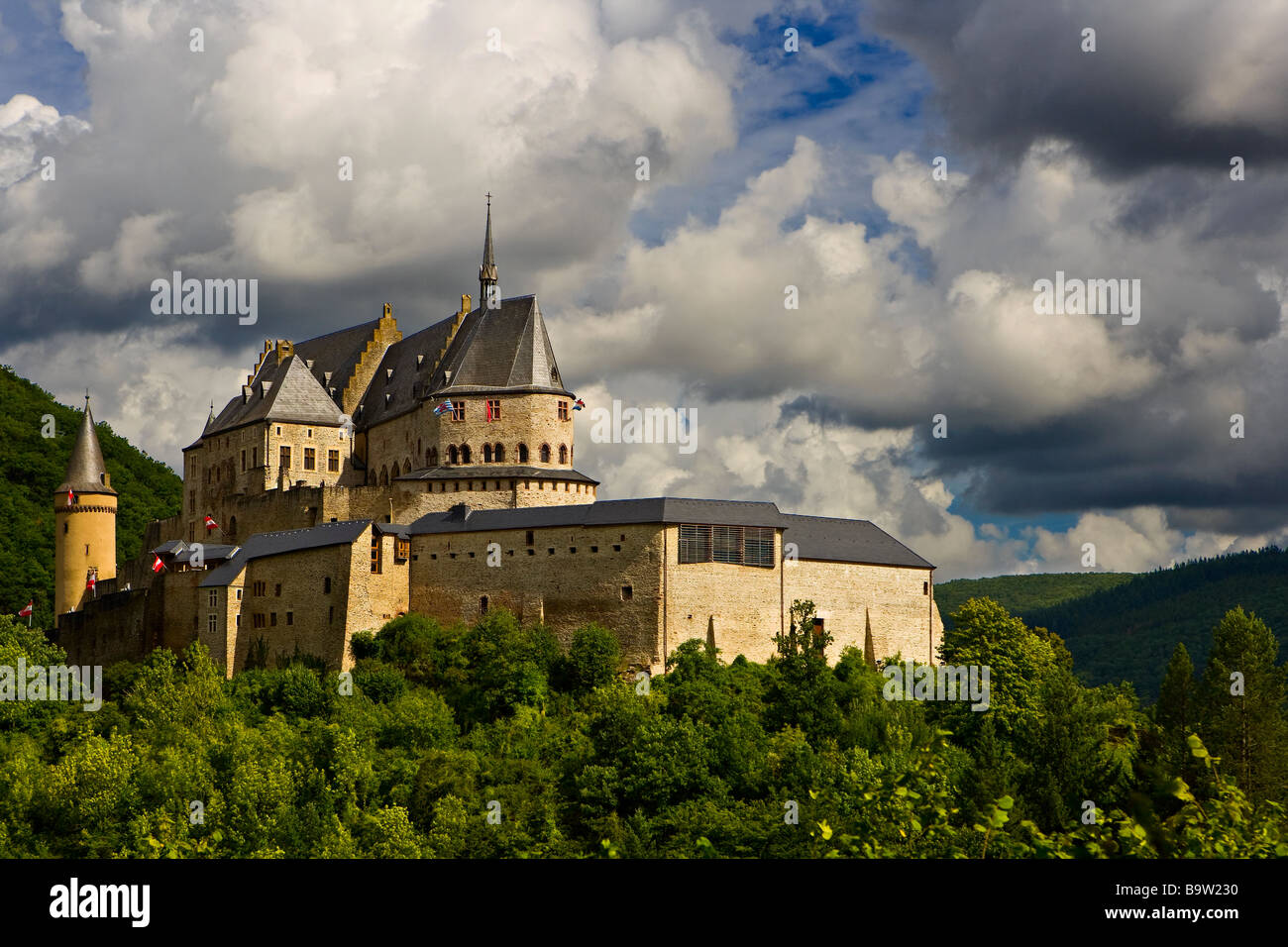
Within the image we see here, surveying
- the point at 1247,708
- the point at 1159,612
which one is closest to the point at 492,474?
the point at 1247,708

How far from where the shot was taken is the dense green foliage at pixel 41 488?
90.6m

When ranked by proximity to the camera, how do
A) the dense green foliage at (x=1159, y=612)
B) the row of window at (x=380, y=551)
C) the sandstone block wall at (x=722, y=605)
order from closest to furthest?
the sandstone block wall at (x=722, y=605), the row of window at (x=380, y=551), the dense green foliage at (x=1159, y=612)

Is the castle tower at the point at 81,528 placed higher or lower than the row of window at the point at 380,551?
higher

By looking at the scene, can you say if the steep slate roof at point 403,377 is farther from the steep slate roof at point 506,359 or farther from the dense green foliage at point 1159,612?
the dense green foliage at point 1159,612

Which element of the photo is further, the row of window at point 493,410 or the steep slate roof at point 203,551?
Result: the row of window at point 493,410

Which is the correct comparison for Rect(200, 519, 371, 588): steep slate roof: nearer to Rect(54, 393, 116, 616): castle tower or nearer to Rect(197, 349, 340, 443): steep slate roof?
Rect(197, 349, 340, 443): steep slate roof

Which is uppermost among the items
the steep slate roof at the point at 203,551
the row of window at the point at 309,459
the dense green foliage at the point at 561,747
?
the row of window at the point at 309,459

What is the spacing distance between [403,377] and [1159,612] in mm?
113286

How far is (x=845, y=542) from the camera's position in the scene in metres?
65.7

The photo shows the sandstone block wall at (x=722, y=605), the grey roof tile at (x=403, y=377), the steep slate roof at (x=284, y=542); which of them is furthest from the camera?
the grey roof tile at (x=403, y=377)

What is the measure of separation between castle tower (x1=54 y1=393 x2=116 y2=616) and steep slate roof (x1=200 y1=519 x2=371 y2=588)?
51.7 feet

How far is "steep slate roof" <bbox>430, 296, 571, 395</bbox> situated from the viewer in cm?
7388

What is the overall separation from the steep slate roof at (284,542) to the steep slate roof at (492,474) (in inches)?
196

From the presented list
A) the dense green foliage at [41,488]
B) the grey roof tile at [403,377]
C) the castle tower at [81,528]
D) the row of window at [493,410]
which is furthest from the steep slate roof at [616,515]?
the dense green foliage at [41,488]
